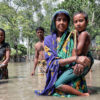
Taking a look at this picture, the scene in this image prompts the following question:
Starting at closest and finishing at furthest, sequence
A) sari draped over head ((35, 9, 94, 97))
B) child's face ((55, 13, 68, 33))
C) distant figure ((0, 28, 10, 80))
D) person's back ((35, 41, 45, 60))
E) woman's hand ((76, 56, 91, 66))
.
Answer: woman's hand ((76, 56, 91, 66)), sari draped over head ((35, 9, 94, 97)), child's face ((55, 13, 68, 33)), distant figure ((0, 28, 10, 80)), person's back ((35, 41, 45, 60))

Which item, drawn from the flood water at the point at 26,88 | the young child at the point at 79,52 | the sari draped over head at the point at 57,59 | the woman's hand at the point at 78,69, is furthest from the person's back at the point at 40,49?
the woman's hand at the point at 78,69

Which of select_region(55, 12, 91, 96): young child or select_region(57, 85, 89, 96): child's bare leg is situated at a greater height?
select_region(55, 12, 91, 96): young child

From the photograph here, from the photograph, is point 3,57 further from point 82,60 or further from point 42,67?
point 82,60

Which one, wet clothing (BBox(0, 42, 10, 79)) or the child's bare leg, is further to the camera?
wet clothing (BBox(0, 42, 10, 79))

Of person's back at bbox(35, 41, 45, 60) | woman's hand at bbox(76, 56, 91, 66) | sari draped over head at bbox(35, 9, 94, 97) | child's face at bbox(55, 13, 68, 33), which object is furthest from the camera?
person's back at bbox(35, 41, 45, 60)

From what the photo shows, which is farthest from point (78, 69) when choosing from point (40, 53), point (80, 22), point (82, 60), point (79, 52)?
point (40, 53)

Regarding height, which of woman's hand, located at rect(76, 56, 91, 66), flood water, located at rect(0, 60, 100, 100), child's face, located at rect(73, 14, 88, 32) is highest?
child's face, located at rect(73, 14, 88, 32)

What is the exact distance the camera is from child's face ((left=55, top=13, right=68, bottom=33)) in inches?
133

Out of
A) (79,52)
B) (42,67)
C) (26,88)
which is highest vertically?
(79,52)

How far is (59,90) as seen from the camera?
3.26m

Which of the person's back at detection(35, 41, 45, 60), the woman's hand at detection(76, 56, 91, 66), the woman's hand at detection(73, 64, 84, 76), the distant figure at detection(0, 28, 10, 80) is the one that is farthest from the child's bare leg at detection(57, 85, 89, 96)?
the distant figure at detection(0, 28, 10, 80)

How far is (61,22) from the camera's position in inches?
133

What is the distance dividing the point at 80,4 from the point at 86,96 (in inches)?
597

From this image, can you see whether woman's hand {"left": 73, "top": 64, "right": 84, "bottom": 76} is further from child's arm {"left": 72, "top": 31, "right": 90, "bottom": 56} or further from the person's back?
the person's back
